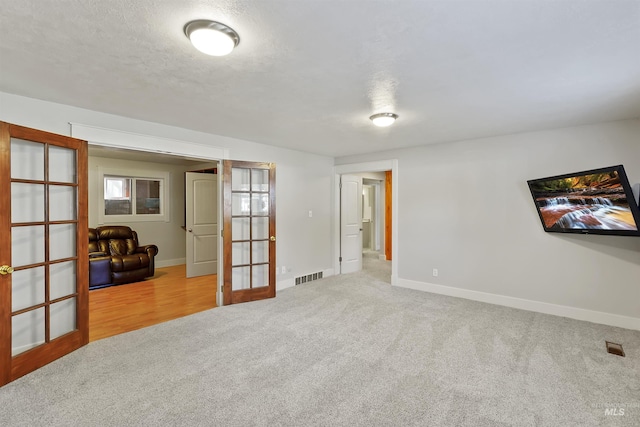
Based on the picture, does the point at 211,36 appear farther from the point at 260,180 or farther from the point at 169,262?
the point at 169,262

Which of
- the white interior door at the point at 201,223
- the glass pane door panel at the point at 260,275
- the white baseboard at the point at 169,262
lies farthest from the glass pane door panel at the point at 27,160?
the white baseboard at the point at 169,262

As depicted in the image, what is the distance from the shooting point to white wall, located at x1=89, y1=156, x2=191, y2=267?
6.25 metres

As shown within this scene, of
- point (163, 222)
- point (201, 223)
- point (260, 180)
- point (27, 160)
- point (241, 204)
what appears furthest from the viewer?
point (163, 222)

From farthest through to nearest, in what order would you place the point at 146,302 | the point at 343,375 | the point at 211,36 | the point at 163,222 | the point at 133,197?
the point at 163,222 → the point at 133,197 → the point at 146,302 → the point at 343,375 → the point at 211,36

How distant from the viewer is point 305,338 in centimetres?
319

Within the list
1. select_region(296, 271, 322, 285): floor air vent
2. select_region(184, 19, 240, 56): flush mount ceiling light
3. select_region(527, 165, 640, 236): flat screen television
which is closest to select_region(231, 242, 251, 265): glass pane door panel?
select_region(296, 271, 322, 285): floor air vent

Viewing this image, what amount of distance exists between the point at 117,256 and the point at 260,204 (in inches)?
119

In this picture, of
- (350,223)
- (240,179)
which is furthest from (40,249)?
(350,223)

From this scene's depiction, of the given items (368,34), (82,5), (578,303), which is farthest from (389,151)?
(82,5)

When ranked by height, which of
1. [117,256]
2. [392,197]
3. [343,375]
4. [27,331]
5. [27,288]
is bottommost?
[343,375]

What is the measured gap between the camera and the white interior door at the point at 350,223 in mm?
6246

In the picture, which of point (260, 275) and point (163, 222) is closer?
point (260, 275)

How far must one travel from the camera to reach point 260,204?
15.5ft

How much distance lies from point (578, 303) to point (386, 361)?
2.79m
